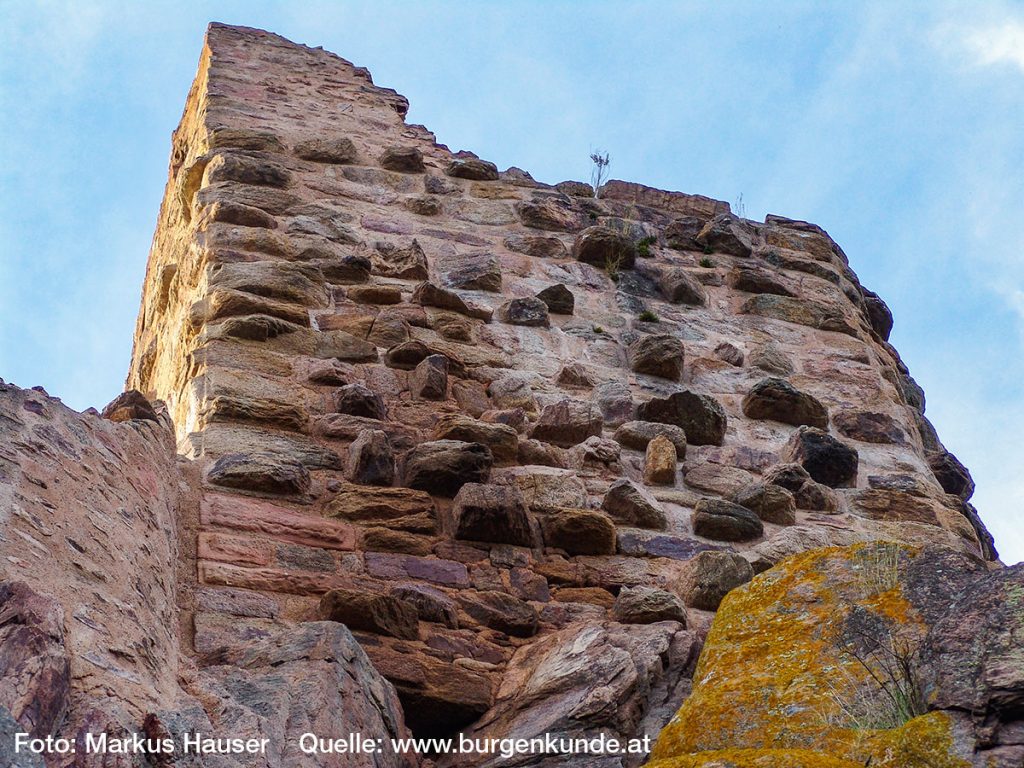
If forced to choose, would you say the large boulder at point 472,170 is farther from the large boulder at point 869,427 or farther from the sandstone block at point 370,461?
the sandstone block at point 370,461

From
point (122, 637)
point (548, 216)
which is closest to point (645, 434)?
point (548, 216)

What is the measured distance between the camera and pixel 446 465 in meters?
4.23

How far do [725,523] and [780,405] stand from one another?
907 millimetres

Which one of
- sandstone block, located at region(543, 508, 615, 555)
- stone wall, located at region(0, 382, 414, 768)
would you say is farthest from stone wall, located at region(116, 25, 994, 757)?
stone wall, located at region(0, 382, 414, 768)

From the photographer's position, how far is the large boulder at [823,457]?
4.97 metres

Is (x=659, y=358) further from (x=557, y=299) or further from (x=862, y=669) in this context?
(x=862, y=669)

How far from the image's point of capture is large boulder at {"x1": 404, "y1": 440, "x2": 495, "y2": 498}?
4.20 metres

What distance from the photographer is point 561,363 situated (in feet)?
17.2

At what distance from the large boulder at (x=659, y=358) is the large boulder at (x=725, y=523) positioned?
890 mm

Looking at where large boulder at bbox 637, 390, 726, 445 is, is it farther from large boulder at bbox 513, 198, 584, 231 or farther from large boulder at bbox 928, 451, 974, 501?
large boulder at bbox 513, 198, 584, 231

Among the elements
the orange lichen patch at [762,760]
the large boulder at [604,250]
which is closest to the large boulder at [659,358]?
the large boulder at [604,250]

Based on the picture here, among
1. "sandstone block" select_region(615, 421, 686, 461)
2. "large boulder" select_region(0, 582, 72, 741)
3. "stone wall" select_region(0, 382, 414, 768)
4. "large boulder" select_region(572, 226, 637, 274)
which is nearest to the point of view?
"large boulder" select_region(0, 582, 72, 741)

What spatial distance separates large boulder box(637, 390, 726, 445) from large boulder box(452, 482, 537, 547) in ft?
3.35

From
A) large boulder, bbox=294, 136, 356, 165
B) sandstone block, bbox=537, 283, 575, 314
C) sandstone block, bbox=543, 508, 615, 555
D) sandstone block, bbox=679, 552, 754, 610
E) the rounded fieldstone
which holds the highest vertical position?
large boulder, bbox=294, 136, 356, 165
